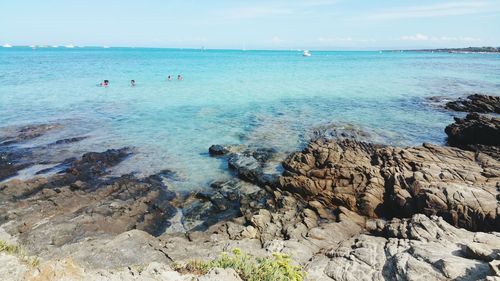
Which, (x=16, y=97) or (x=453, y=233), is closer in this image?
(x=453, y=233)

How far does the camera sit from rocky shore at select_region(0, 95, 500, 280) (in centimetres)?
928

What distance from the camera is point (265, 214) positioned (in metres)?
14.2

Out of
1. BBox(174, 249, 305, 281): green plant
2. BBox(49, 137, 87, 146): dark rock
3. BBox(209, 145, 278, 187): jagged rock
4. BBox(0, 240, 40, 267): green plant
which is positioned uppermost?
BBox(0, 240, 40, 267): green plant

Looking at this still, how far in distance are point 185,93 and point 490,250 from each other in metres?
41.9

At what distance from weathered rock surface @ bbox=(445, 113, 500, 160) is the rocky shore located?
224cm

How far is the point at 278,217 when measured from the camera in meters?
14.1

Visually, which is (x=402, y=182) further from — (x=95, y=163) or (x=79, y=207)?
(x=95, y=163)

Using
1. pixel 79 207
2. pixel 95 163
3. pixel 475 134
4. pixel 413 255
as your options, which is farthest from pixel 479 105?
pixel 79 207

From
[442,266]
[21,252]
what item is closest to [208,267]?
[21,252]

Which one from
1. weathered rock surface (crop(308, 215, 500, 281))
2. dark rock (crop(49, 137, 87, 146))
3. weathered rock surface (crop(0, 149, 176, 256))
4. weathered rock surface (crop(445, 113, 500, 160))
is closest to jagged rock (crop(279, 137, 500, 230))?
weathered rock surface (crop(308, 215, 500, 281))

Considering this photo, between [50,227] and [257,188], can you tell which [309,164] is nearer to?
[257,188]

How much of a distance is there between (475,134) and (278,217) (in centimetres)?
1781

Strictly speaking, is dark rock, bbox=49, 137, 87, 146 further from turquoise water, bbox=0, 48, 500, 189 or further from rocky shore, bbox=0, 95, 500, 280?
rocky shore, bbox=0, 95, 500, 280

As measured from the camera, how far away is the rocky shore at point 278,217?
9.28 meters
